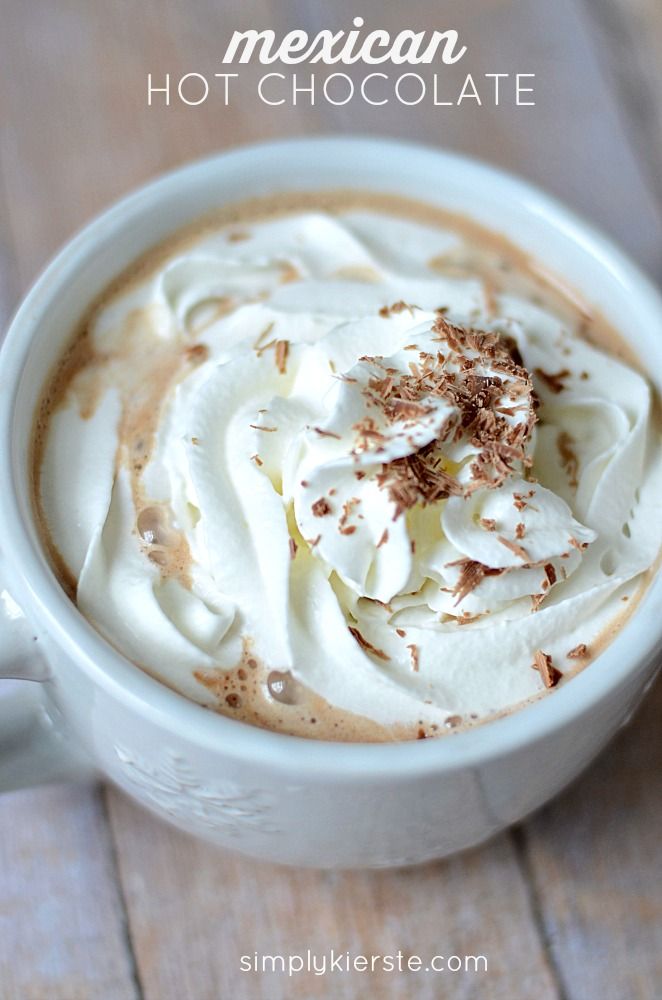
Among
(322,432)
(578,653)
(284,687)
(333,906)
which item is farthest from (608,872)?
(322,432)

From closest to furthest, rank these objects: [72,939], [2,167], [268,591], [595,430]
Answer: [268,591] < [595,430] < [72,939] < [2,167]

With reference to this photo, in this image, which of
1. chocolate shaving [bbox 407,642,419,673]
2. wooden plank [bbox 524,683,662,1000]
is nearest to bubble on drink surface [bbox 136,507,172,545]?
chocolate shaving [bbox 407,642,419,673]

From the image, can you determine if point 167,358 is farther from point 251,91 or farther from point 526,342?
point 251,91

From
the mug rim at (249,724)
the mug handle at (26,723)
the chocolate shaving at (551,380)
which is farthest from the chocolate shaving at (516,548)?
the mug handle at (26,723)

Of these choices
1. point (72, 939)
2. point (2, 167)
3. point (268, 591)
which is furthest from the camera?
point (2, 167)

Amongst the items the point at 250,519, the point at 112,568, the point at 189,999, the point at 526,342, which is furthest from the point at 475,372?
the point at 189,999

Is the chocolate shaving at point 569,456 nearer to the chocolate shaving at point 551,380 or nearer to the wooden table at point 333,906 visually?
the chocolate shaving at point 551,380
